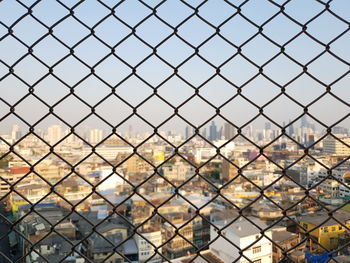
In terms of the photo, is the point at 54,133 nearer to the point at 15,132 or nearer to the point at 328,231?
the point at 15,132

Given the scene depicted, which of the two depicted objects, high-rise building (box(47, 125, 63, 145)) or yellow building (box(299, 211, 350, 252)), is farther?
yellow building (box(299, 211, 350, 252))

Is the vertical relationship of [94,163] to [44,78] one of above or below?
below

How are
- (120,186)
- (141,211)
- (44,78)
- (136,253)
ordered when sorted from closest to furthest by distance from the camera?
(44,78)
(136,253)
(141,211)
(120,186)

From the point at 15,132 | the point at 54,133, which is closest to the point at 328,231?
the point at 54,133

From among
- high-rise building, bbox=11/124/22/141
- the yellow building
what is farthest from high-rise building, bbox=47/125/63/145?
the yellow building

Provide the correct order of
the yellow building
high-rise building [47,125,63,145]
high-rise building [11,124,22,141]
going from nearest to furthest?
high-rise building [11,124,22,141] < high-rise building [47,125,63,145] < the yellow building

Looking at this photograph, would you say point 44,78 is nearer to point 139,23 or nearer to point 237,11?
point 139,23

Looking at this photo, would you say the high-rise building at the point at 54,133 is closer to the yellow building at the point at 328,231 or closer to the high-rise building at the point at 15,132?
the high-rise building at the point at 15,132

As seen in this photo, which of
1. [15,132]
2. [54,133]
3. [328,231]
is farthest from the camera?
[328,231]

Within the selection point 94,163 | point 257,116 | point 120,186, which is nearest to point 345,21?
point 257,116

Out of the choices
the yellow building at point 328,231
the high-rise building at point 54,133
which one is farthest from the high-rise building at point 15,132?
the yellow building at point 328,231

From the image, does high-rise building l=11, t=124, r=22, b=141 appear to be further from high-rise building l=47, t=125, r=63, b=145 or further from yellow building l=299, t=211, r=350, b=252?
yellow building l=299, t=211, r=350, b=252
